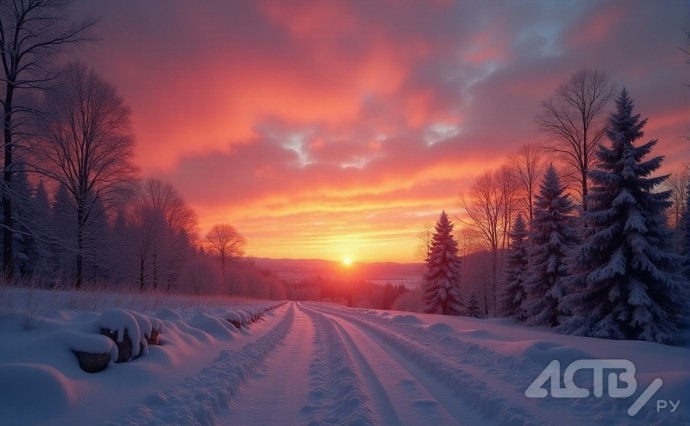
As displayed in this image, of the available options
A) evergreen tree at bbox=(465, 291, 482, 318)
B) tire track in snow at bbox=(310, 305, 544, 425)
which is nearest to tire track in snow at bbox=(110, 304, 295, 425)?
tire track in snow at bbox=(310, 305, 544, 425)

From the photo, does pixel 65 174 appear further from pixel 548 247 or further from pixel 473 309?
pixel 473 309

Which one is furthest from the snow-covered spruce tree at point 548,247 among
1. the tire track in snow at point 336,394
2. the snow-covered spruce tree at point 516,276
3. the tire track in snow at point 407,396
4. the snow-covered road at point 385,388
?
the tire track in snow at point 336,394

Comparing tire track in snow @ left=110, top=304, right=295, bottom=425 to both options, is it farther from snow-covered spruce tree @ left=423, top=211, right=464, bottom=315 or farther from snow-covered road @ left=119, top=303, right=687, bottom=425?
snow-covered spruce tree @ left=423, top=211, right=464, bottom=315

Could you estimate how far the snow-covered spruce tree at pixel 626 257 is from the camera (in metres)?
13.7

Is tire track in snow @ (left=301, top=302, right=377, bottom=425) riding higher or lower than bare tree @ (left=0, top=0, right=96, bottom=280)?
lower

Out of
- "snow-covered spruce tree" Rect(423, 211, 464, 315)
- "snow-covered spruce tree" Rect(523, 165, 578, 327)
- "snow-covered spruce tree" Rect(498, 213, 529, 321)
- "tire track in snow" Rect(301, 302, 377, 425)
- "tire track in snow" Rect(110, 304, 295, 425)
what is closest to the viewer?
"tire track in snow" Rect(110, 304, 295, 425)

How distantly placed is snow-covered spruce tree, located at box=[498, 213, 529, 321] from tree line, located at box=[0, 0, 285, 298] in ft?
80.4

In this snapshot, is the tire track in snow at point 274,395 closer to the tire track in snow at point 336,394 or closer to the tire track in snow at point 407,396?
the tire track in snow at point 336,394

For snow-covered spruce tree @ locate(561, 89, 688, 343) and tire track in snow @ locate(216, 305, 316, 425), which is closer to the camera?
tire track in snow @ locate(216, 305, 316, 425)

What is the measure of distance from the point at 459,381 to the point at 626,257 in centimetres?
1197

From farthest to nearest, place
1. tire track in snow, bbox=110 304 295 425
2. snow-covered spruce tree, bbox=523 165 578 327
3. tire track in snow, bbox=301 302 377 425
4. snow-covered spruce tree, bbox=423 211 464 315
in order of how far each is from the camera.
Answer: snow-covered spruce tree, bbox=423 211 464 315 < snow-covered spruce tree, bbox=523 165 578 327 < tire track in snow, bbox=301 302 377 425 < tire track in snow, bbox=110 304 295 425

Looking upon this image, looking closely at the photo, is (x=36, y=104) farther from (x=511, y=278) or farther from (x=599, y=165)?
(x=511, y=278)

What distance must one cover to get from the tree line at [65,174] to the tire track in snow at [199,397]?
6.62 meters

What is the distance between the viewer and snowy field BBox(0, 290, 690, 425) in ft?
15.1
